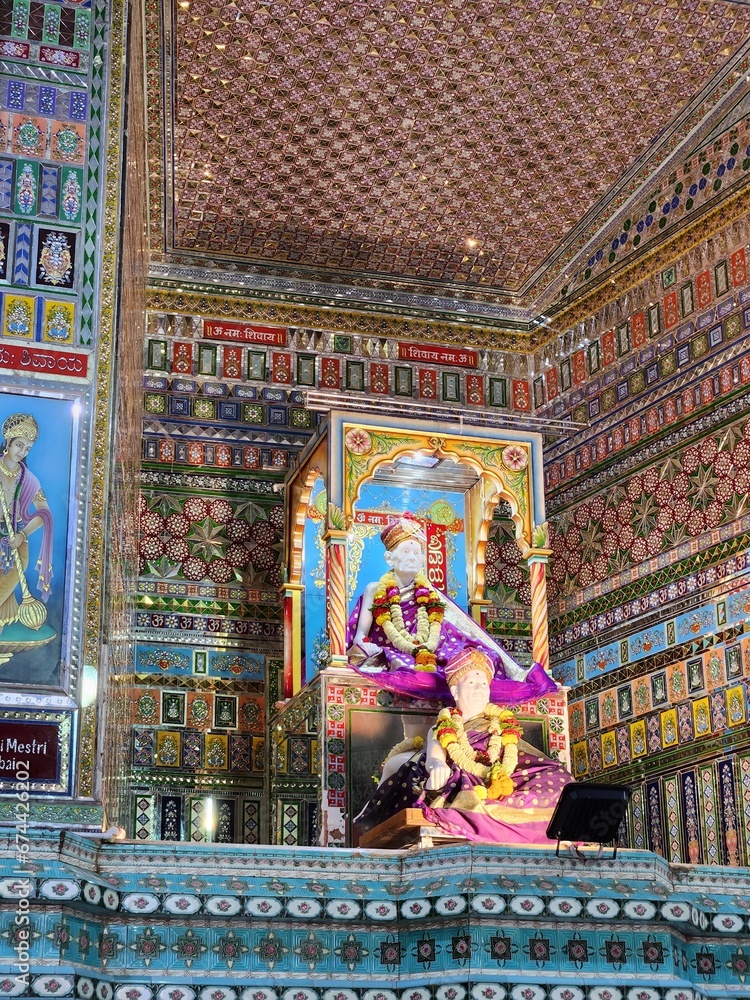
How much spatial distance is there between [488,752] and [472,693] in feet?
1.27

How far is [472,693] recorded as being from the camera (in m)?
9.67

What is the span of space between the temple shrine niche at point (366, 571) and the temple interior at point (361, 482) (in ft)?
0.09

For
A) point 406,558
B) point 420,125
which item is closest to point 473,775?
point 406,558

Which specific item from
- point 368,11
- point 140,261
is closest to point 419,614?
point 140,261

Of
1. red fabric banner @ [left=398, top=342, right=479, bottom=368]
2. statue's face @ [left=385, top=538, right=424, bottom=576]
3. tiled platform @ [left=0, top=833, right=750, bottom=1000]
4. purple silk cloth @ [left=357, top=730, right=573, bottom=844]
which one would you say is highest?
red fabric banner @ [left=398, top=342, right=479, bottom=368]

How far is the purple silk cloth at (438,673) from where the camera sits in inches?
414

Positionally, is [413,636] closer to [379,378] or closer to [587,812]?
[379,378]

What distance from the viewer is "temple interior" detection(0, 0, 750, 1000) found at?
7.38 m

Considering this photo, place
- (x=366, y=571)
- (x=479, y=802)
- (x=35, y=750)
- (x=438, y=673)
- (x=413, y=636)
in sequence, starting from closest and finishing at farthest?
1. (x=35, y=750)
2. (x=479, y=802)
3. (x=438, y=673)
4. (x=413, y=636)
5. (x=366, y=571)

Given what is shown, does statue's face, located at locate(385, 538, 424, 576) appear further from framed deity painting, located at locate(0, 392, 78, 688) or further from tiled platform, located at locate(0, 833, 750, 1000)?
tiled platform, located at locate(0, 833, 750, 1000)

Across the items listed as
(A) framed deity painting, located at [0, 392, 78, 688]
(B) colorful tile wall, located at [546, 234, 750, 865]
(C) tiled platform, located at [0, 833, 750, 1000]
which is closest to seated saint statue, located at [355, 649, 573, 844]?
(C) tiled platform, located at [0, 833, 750, 1000]

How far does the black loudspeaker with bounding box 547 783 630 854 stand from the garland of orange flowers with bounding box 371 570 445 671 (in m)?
3.32

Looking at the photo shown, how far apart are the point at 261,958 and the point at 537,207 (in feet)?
23.8

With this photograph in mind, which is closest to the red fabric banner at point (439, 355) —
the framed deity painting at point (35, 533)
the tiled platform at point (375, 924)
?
the framed deity painting at point (35, 533)
